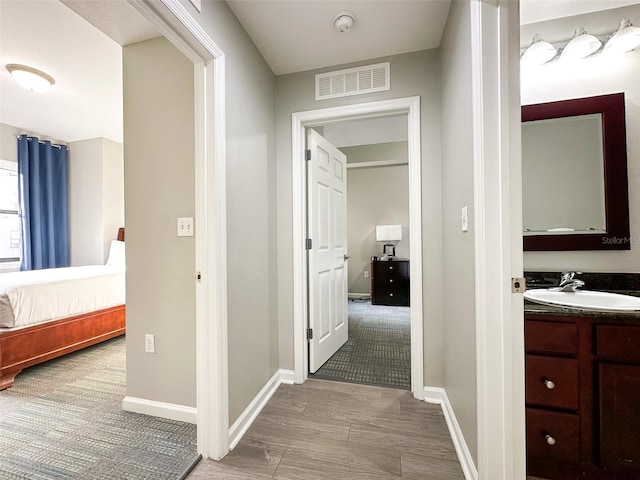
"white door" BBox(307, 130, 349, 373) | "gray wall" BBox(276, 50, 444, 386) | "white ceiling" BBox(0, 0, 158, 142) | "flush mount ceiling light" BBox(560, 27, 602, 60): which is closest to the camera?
"flush mount ceiling light" BBox(560, 27, 602, 60)

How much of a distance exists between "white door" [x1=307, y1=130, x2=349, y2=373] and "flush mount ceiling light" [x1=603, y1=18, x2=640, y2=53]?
1.85 m

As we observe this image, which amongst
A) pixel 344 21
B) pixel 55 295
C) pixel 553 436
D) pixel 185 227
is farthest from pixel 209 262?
pixel 55 295

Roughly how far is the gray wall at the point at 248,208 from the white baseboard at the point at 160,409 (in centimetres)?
36

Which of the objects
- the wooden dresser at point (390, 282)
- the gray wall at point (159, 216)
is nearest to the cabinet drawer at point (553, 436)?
the gray wall at point (159, 216)

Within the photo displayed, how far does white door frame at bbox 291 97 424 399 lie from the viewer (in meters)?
1.89

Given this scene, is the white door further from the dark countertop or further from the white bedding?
the white bedding

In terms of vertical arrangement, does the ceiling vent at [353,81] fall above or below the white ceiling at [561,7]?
below

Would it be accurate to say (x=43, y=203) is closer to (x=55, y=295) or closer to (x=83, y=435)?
(x=55, y=295)

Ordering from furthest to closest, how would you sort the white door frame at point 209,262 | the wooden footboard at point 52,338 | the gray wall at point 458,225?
the wooden footboard at point 52,338 < the white door frame at point 209,262 < the gray wall at point 458,225

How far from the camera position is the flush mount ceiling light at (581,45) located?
1.56m

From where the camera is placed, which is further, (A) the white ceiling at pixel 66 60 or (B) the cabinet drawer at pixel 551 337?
(A) the white ceiling at pixel 66 60

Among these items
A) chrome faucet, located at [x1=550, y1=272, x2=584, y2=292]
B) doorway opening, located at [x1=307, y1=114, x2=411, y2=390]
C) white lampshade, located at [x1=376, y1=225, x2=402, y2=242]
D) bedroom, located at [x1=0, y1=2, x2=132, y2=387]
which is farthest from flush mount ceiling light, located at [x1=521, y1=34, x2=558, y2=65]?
white lampshade, located at [x1=376, y1=225, x2=402, y2=242]

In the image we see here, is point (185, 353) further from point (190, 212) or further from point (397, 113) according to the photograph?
point (397, 113)

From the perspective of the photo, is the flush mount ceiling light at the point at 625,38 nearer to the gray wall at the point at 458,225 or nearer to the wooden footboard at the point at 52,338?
the gray wall at the point at 458,225
